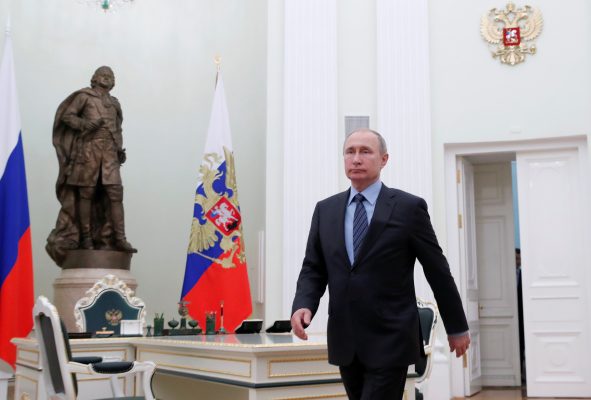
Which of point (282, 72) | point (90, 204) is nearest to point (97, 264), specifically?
point (90, 204)

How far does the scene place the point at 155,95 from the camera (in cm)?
839

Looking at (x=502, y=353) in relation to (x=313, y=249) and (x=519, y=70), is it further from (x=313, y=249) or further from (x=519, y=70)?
(x=313, y=249)

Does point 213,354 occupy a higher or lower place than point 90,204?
lower

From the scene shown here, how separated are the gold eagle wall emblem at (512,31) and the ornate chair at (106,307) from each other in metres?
4.34

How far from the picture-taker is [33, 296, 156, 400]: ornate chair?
3240 mm

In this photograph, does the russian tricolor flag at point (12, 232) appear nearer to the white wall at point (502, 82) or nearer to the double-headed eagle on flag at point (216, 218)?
the double-headed eagle on flag at point (216, 218)

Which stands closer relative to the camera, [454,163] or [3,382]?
[3,382]

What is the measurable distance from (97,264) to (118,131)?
51.8 inches

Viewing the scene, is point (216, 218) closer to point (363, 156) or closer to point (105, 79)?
point (105, 79)

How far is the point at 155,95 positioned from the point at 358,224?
6.66 meters

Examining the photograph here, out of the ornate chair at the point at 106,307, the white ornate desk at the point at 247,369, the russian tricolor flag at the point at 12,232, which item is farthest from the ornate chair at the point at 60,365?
the russian tricolor flag at the point at 12,232

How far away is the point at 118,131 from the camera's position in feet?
21.7

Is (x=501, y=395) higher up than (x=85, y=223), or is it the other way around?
(x=85, y=223)

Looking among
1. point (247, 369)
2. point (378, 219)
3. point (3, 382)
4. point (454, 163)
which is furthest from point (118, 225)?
point (378, 219)
